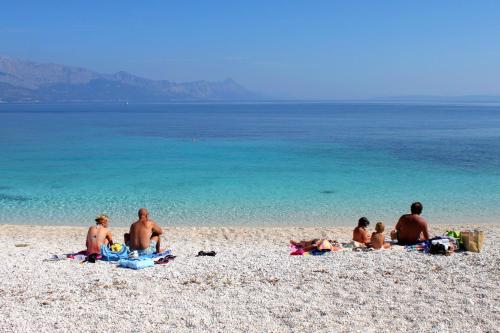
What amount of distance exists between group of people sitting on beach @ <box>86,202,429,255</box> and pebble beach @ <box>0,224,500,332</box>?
67 centimetres

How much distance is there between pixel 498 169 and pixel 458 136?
27906mm

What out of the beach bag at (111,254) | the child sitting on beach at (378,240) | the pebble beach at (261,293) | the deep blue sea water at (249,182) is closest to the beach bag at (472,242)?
the pebble beach at (261,293)

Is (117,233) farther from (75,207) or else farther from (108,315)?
(108,315)

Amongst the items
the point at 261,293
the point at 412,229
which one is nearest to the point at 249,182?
the point at 412,229

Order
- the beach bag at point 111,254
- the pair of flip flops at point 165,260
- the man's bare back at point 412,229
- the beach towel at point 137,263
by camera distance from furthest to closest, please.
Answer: the man's bare back at point 412,229
the beach bag at point 111,254
the pair of flip flops at point 165,260
the beach towel at point 137,263

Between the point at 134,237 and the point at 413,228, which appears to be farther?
the point at 413,228

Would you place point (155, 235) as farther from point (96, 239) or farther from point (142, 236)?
point (96, 239)

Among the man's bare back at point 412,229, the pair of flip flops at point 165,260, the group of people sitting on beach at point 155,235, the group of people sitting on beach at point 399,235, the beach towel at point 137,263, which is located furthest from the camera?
the man's bare back at point 412,229

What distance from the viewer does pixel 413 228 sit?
13.2 m

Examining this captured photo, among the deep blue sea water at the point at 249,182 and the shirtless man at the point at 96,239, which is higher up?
the shirtless man at the point at 96,239

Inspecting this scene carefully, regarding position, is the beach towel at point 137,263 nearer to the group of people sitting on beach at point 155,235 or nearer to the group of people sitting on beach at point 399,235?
the group of people sitting on beach at point 155,235

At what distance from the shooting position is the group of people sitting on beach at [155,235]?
12.5 meters

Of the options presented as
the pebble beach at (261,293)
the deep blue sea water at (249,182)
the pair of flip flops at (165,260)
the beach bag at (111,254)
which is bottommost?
the deep blue sea water at (249,182)

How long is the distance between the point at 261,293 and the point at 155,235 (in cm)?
443
